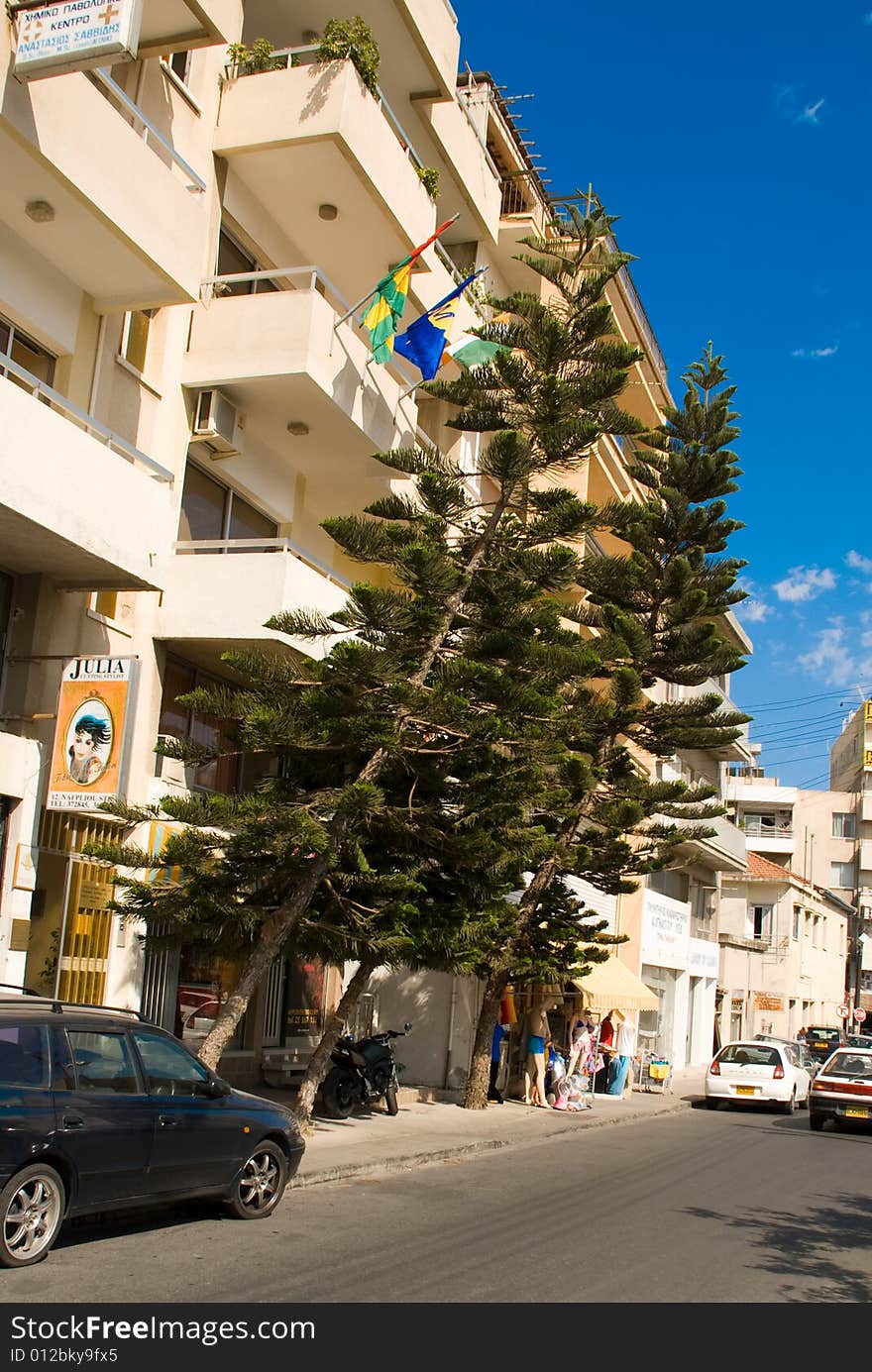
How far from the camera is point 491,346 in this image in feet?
59.5

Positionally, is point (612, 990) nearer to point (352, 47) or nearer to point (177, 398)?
point (177, 398)

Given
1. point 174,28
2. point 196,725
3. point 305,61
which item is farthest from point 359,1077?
point 305,61

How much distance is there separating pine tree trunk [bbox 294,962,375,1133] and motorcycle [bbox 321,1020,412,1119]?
62.2 inches

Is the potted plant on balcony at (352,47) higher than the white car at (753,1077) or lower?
higher

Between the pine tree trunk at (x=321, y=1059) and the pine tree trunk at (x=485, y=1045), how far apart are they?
5.64 meters

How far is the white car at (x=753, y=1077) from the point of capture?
2702cm

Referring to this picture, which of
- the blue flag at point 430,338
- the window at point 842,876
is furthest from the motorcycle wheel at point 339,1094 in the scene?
the window at point 842,876

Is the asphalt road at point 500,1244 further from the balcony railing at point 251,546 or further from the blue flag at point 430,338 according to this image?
the blue flag at point 430,338

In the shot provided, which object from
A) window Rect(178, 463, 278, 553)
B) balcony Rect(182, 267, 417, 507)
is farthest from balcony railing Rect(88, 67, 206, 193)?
window Rect(178, 463, 278, 553)

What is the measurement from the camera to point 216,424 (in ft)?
55.2

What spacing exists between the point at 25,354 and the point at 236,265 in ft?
17.1

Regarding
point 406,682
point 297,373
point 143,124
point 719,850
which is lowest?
point 406,682

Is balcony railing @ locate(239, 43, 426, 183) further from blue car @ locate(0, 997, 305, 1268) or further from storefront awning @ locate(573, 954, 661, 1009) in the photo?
storefront awning @ locate(573, 954, 661, 1009)
